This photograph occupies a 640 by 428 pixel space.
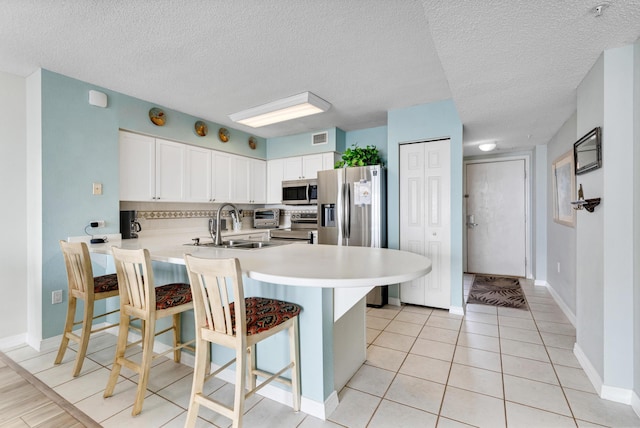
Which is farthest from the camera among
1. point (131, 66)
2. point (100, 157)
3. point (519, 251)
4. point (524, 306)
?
point (519, 251)

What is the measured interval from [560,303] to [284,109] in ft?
13.0

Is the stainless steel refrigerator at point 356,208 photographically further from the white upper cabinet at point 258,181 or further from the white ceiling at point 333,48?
the white upper cabinet at point 258,181

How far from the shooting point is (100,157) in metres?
3.02

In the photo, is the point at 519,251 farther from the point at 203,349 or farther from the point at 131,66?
the point at 131,66

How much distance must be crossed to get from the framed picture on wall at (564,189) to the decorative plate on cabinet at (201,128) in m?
4.22

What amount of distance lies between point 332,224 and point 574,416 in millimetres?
2783

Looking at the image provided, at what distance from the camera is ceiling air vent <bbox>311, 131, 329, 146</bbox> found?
4570 mm

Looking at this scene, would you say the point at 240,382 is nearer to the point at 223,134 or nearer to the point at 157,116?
the point at 157,116

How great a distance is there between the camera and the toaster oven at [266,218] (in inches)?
195

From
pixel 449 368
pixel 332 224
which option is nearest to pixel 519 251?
pixel 332 224

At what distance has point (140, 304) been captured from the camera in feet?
6.19

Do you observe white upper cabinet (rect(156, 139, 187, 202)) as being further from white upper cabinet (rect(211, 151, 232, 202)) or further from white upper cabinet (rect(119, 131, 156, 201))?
white upper cabinet (rect(211, 151, 232, 202))

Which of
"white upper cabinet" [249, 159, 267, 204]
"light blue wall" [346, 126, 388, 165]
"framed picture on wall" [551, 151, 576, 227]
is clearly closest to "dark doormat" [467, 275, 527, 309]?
"framed picture on wall" [551, 151, 576, 227]

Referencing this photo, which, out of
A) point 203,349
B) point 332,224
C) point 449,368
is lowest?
point 449,368
